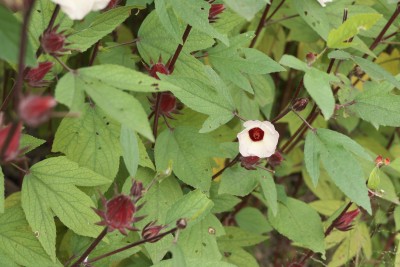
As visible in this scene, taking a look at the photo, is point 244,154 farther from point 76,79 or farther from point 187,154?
point 76,79

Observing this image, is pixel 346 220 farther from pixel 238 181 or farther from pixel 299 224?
pixel 238 181

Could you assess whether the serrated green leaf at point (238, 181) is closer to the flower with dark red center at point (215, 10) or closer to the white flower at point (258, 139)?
the white flower at point (258, 139)

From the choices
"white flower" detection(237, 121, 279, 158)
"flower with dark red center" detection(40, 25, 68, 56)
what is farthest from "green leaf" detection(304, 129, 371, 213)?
"flower with dark red center" detection(40, 25, 68, 56)

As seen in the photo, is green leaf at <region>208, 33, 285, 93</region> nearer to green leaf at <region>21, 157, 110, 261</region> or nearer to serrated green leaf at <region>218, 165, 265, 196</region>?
serrated green leaf at <region>218, 165, 265, 196</region>

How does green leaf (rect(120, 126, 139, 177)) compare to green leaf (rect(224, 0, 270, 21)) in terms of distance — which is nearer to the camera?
green leaf (rect(224, 0, 270, 21))

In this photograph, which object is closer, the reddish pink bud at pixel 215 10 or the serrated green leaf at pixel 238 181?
the reddish pink bud at pixel 215 10

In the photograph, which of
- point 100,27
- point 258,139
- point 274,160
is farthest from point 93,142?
point 274,160

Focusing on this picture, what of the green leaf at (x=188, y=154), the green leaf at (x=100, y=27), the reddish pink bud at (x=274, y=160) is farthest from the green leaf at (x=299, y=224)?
the green leaf at (x=100, y=27)
